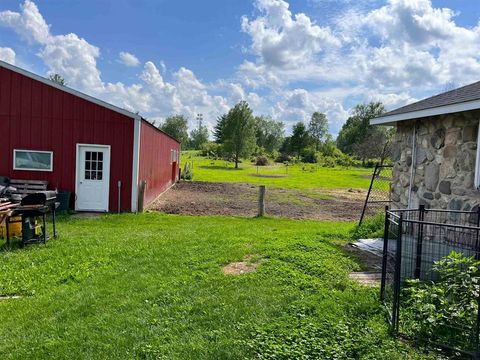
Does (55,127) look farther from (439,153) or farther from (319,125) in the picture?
(319,125)

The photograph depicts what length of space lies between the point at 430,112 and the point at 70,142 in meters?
10.3

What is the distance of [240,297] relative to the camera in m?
4.32

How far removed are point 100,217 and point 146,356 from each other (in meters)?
8.39

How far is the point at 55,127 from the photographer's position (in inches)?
462

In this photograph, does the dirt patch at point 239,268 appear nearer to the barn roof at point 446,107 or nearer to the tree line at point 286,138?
the barn roof at point 446,107

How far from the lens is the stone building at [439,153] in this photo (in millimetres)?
5629

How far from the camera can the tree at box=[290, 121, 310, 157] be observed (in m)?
62.8

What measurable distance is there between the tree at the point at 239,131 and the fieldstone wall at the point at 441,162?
35.3 metres

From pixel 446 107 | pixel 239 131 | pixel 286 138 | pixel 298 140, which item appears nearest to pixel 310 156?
pixel 298 140

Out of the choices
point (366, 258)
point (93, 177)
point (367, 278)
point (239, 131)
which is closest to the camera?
point (367, 278)

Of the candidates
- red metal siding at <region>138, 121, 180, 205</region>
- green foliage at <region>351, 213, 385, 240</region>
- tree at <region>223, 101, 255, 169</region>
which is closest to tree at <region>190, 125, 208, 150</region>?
tree at <region>223, 101, 255, 169</region>

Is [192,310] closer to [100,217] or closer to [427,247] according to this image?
[427,247]

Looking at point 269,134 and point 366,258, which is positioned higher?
point 269,134

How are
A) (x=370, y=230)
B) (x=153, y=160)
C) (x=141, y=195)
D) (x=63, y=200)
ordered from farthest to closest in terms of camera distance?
1. (x=153, y=160)
2. (x=141, y=195)
3. (x=63, y=200)
4. (x=370, y=230)
